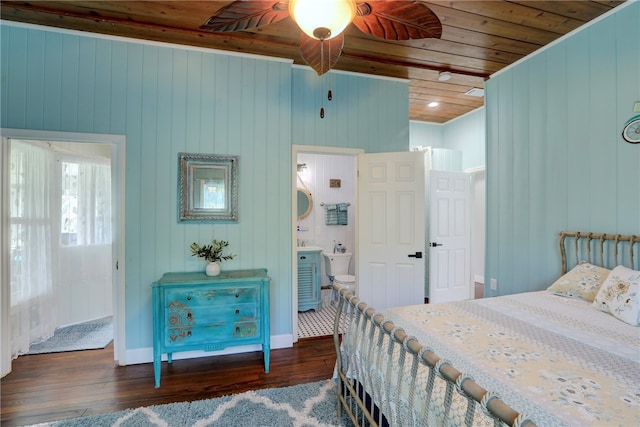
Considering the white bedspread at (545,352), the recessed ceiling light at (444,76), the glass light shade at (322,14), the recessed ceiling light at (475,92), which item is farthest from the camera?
the recessed ceiling light at (475,92)

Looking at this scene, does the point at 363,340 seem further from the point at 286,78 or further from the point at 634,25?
the point at 634,25

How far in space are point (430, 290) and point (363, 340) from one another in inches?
115

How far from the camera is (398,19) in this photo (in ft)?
5.24

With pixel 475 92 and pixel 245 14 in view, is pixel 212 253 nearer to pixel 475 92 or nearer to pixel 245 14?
pixel 245 14

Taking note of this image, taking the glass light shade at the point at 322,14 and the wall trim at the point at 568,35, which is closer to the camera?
the glass light shade at the point at 322,14

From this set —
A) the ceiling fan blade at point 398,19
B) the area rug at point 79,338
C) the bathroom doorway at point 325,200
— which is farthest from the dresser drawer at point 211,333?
Result: the ceiling fan blade at point 398,19

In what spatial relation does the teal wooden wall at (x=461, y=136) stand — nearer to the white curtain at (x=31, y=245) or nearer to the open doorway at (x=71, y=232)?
the open doorway at (x=71, y=232)

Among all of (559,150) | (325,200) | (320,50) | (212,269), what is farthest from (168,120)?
(559,150)

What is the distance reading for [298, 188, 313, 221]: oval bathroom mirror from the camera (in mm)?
4793

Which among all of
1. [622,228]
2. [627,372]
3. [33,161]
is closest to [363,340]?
[627,372]

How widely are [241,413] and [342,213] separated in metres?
3.39

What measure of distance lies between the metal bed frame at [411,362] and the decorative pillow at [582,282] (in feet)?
0.55

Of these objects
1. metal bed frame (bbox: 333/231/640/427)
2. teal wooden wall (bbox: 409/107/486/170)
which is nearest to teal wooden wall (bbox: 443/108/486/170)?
teal wooden wall (bbox: 409/107/486/170)

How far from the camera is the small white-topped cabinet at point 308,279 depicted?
158 inches
